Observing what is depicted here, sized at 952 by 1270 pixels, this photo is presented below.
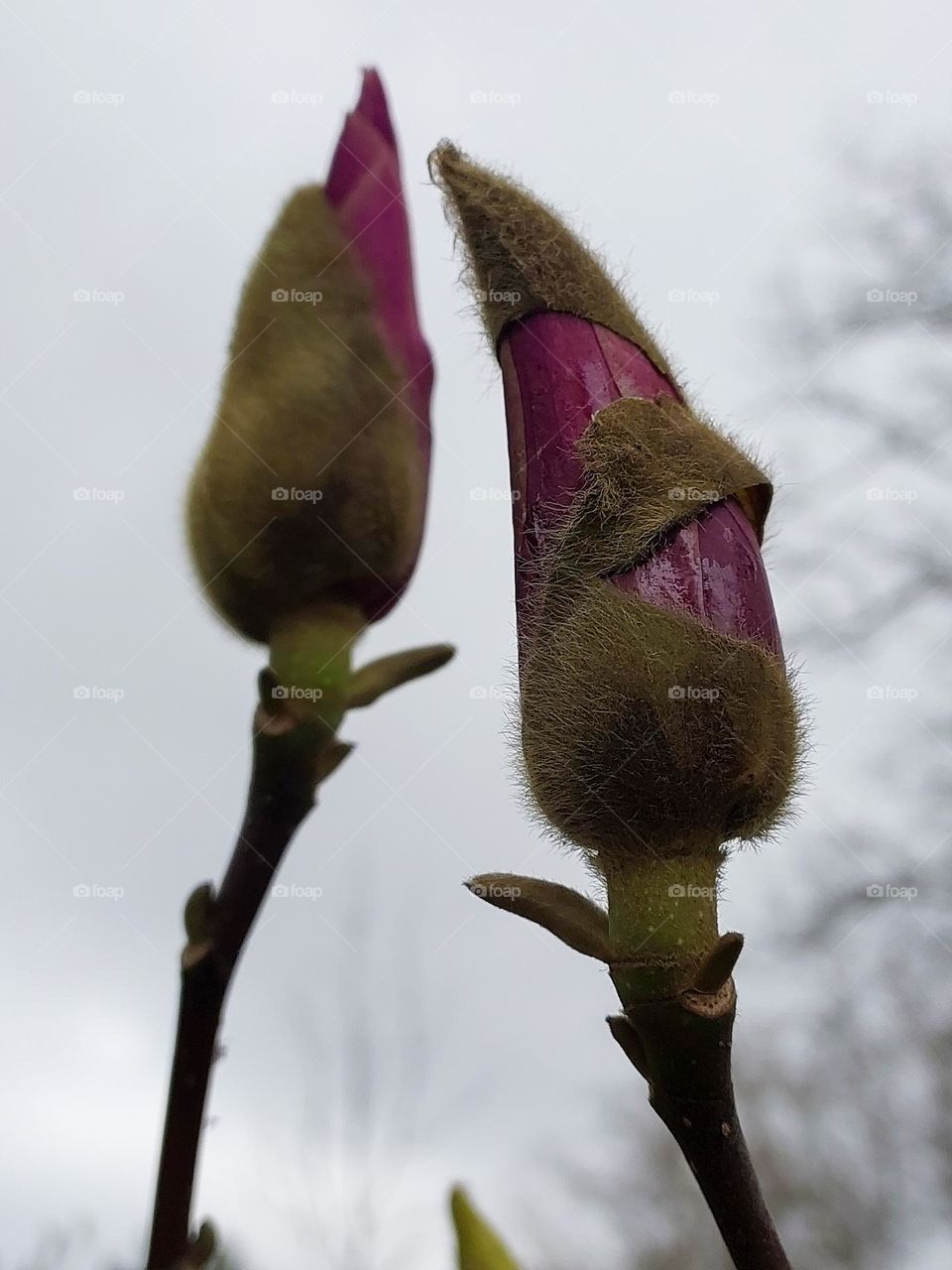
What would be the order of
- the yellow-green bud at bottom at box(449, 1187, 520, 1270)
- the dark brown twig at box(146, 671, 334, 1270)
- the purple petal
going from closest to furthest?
the yellow-green bud at bottom at box(449, 1187, 520, 1270), the dark brown twig at box(146, 671, 334, 1270), the purple petal

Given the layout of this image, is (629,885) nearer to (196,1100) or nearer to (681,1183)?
(196,1100)

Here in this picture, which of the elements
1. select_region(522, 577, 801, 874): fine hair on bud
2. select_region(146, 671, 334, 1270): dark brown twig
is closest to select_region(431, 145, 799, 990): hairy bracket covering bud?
select_region(522, 577, 801, 874): fine hair on bud

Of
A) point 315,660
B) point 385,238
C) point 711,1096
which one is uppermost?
point 385,238

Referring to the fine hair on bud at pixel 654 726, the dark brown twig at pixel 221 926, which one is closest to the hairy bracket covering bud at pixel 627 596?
the fine hair on bud at pixel 654 726

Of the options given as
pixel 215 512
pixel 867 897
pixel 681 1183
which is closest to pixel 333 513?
pixel 215 512

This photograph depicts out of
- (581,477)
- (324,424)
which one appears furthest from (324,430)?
(581,477)

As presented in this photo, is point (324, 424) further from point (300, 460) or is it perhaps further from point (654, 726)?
point (654, 726)

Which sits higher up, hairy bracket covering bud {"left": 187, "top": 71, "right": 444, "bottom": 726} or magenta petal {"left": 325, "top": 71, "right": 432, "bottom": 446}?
magenta petal {"left": 325, "top": 71, "right": 432, "bottom": 446}

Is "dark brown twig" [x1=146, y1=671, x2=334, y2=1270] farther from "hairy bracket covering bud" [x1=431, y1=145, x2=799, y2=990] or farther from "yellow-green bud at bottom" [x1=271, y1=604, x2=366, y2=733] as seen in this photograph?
"hairy bracket covering bud" [x1=431, y1=145, x2=799, y2=990]
